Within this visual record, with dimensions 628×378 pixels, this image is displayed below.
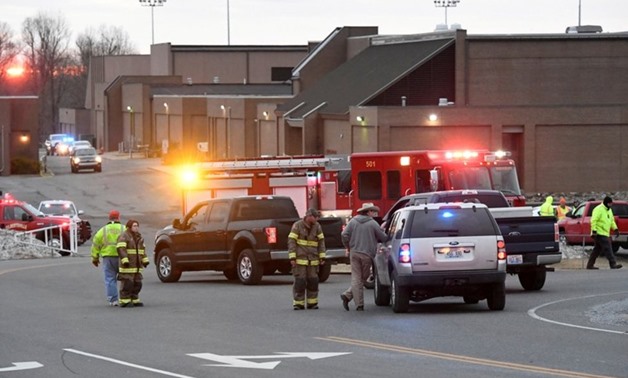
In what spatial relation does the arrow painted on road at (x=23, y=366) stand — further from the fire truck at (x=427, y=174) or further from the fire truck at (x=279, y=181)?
the fire truck at (x=279, y=181)

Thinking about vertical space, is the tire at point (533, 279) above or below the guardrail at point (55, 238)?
above

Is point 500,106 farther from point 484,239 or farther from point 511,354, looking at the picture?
point 511,354

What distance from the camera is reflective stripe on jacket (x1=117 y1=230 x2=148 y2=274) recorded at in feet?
81.2

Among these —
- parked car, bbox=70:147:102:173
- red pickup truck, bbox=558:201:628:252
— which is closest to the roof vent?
parked car, bbox=70:147:102:173

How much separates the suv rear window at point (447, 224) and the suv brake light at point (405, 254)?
183mm

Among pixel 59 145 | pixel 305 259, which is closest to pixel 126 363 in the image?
pixel 305 259

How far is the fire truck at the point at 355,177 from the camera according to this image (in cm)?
3719

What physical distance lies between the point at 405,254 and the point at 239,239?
8641mm

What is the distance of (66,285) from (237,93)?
250 ft

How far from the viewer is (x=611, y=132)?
67000 millimetres

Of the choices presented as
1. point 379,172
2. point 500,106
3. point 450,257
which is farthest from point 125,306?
point 500,106

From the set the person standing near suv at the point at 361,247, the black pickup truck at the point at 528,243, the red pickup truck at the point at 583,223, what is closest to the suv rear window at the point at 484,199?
the black pickup truck at the point at 528,243

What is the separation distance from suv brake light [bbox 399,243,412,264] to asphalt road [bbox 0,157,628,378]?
846 mm

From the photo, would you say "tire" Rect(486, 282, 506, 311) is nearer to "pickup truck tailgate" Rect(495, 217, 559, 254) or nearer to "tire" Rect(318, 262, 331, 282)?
"pickup truck tailgate" Rect(495, 217, 559, 254)
